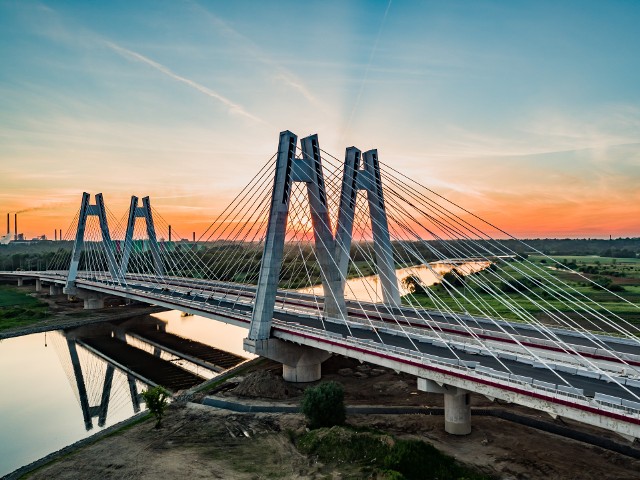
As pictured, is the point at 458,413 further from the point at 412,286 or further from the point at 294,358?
the point at 412,286

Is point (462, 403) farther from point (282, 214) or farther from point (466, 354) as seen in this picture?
point (282, 214)

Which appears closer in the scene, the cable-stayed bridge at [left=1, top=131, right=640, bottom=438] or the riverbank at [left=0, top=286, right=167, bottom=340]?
the cable-stayed bridge at [left=1, top=131, right=640, bottom=438]

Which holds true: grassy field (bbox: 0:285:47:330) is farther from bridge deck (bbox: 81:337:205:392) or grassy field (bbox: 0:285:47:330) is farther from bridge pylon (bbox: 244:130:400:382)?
bridge pylon (bbox: 244:130:400:382)

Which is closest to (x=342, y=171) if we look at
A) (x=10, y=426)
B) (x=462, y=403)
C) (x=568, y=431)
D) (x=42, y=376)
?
(x=462, y=403)

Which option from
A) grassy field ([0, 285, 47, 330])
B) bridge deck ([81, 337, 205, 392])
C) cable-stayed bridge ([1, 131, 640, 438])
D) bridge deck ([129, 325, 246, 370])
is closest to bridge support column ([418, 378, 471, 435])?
cable-stayed bridge ([1, 131, 640, 438])

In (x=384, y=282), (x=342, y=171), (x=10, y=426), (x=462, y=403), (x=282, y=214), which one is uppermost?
(x=342, y=171)

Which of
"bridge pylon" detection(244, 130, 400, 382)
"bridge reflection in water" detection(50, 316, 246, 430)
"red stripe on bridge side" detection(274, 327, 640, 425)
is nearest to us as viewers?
"red stripe on bridge side" detection(274, 327, 640, 425)

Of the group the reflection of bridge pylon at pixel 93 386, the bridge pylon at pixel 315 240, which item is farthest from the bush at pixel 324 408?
the reflection of bridge pylon at pixel 93 386
